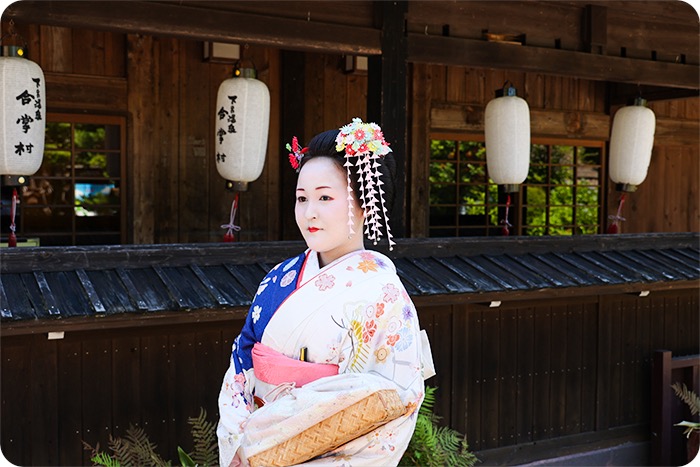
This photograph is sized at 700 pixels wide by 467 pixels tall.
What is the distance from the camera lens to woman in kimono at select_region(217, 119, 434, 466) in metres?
2.64

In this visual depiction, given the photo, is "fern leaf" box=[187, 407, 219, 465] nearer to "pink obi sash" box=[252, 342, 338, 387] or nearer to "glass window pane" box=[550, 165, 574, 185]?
"pink obi sash" box=[252, 342, 338, 387]

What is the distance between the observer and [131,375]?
4.82 metres

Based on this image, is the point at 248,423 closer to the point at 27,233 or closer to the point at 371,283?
the point at 371,283

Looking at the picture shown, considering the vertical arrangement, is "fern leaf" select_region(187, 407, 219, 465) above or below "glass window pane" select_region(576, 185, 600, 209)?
below

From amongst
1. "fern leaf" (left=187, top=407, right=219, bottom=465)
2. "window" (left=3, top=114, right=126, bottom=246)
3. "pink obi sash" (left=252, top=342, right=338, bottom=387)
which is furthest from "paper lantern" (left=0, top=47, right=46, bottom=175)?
"pink obi sash" (left=252, top=342, right=338, bottom=387)

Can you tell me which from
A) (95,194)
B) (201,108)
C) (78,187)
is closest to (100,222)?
(95,194)

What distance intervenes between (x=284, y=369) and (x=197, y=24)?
301 cm

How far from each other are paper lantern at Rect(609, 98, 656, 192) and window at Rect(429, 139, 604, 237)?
3.88 feet

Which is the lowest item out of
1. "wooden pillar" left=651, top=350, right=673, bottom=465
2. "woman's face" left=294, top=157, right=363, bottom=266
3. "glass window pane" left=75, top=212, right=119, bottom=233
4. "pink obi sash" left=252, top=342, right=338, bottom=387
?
"wooden pillar" left=651, top=350, right=673, bottom=465

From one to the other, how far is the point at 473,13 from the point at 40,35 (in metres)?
3.49

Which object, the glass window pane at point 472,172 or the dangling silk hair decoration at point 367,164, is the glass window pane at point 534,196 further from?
the dangling silk hair decoration at point 367,164

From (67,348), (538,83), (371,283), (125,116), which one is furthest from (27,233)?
(538,83)

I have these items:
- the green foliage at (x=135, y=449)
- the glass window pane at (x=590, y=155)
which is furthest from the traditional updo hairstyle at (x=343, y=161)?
the glass window pane at (x=590, y=155)

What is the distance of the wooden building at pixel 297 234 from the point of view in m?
4.57
